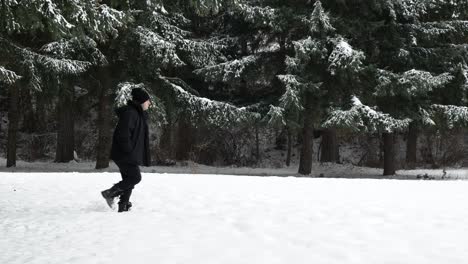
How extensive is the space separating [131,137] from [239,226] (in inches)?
→ 82.3

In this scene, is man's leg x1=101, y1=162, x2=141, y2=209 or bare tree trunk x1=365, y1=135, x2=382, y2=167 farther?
bare tree trunk x1=365, y1=135, x2=382, y2=167

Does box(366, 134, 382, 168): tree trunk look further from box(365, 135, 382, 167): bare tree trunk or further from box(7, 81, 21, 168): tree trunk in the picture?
box(7, 81, 21, 168): tree trunk

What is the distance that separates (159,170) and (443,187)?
12548mm

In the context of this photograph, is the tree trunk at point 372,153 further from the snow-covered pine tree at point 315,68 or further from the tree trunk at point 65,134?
the tree trunk at point 65,134

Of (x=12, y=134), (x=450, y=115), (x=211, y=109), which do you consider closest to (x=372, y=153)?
(x=450, y=115)

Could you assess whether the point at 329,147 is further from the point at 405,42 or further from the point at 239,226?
the point at 239,226

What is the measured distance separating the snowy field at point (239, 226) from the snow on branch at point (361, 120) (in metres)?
8.21

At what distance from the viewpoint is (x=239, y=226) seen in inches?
243

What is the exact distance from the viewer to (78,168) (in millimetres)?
20906

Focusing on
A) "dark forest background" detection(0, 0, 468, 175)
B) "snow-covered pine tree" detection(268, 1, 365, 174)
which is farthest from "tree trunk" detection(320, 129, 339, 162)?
"snow-covered pine tree" detection(268, 1, 365, 174)

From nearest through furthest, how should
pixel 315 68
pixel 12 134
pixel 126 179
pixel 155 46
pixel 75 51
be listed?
pixel 126 179 < pixel 155 46 < pixel 75 51 < pixel 315 68 < pixel 12 134

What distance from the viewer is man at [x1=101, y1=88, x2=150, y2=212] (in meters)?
7.12

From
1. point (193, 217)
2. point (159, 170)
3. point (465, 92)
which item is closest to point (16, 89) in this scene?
point (159, 170)

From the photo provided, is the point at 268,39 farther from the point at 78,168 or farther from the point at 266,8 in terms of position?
the point at 78,168
